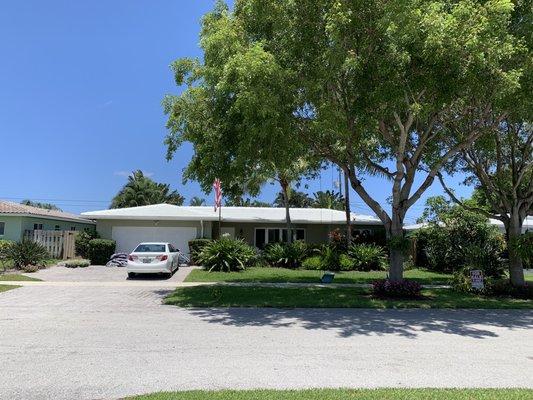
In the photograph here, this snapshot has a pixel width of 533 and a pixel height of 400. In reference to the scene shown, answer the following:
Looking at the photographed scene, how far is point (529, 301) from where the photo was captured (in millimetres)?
14992

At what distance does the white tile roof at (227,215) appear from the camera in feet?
91.0

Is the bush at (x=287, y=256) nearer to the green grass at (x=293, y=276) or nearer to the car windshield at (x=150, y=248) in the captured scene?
the green grass at (x=293, y=276)

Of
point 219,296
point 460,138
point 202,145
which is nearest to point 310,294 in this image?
point 219,296

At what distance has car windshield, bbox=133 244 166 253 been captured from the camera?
20.4 metres

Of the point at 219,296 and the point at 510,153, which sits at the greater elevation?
the point at 510,153

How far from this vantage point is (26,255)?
22109mm

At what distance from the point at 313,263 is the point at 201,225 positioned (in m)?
7.40

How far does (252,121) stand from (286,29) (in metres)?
2.74

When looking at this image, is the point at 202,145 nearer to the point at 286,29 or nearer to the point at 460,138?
the point at 286,29

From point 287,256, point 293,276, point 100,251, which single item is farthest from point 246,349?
point 100,251

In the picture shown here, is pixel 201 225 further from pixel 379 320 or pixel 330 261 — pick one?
pixel 379 320

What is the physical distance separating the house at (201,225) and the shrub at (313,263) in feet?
15.5

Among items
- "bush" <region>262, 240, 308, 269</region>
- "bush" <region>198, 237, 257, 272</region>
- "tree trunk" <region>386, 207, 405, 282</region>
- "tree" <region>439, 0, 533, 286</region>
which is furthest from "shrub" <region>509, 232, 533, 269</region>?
"bush" <region>198, 237, 257, 272</region>

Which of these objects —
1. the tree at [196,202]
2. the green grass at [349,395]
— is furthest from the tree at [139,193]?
the green grass at [349,395]
